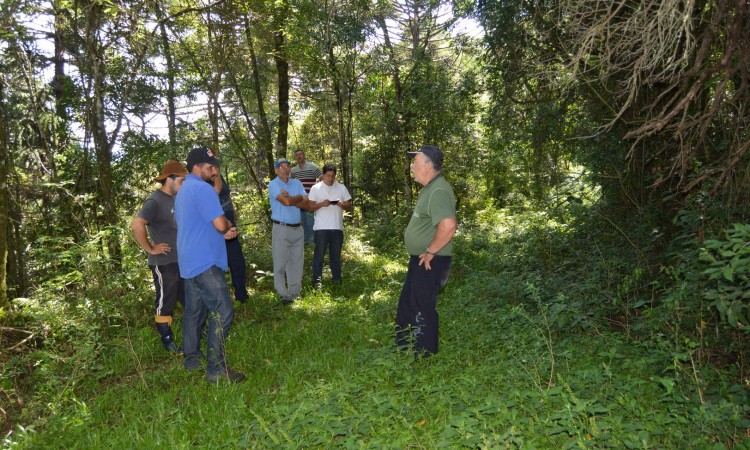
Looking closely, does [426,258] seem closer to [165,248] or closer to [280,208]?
[165,248]

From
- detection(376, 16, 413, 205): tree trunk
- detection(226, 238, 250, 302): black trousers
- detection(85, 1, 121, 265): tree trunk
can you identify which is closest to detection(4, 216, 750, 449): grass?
detection(226, 238, 250, 302): black trousers

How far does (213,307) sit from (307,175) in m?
7.10

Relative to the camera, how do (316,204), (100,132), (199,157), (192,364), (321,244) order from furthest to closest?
(100,132) → (321,244) → (316,204) → (192,364) → (199,157)

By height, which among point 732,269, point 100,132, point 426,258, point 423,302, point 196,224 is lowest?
point 423,302

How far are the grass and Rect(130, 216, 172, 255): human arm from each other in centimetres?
118

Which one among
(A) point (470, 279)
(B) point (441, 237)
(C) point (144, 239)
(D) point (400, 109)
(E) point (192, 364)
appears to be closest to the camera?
(B) point (441, 237)

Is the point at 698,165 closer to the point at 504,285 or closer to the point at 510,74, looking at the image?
the point at 504,285

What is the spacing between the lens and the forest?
347 cm

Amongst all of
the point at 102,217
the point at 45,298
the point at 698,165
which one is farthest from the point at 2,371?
the point at 698,165

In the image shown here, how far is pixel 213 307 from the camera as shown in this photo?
187 inches

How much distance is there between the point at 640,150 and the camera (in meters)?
6.52

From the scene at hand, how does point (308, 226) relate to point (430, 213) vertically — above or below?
below

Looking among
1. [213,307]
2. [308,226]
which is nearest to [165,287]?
[213,307]

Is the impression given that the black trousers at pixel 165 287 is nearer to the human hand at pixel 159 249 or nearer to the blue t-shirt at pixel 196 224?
the human hand at pixel 159 249
